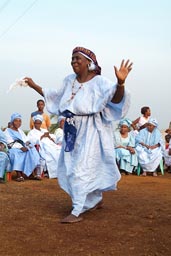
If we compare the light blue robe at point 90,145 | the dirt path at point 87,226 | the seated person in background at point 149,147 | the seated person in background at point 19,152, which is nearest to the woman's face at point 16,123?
the seated person in background at point 19,152

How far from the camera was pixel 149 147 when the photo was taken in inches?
Result: 485

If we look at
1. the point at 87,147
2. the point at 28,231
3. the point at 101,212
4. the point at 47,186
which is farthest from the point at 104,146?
the point at 47,186

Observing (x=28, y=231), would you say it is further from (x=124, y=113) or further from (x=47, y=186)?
(x=47, y=186)

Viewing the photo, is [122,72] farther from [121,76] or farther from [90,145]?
[90,145]

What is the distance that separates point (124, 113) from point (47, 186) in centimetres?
387

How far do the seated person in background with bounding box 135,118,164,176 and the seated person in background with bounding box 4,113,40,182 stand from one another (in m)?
3.04

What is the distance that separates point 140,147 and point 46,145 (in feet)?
8.65

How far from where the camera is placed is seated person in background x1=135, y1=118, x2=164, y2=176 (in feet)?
40.0

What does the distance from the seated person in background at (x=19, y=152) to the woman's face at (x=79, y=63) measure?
15.1ft

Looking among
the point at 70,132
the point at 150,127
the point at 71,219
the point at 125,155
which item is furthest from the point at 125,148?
the point at 71,219

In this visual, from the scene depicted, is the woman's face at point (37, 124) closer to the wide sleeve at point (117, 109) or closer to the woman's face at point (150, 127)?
the woman's face at point (150, 127)

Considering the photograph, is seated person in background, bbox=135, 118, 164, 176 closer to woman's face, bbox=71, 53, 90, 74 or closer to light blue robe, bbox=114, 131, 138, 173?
light blue robe, bbox=114, 131, 138, 173

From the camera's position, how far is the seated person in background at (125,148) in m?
11.9

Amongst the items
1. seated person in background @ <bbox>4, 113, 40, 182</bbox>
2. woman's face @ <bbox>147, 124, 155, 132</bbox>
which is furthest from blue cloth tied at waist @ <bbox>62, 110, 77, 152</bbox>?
woman's face @ <bbox>147, 124, 155, 132</bbox>
